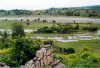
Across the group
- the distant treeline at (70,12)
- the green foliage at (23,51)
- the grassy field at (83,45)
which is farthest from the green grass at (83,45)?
the distant treeline at (70,12)

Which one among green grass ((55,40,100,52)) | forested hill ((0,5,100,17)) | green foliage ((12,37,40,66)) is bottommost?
forested hill ((0,5,100,17))

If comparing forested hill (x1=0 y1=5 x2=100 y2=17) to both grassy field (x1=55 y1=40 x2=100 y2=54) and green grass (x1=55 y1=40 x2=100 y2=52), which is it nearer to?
green grass (x1=55 y1=40 x2=100 y2=52)

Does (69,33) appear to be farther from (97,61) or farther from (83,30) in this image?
(97,61)

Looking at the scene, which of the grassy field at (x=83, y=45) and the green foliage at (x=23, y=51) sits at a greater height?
the green foliage at (x=23, y=51)

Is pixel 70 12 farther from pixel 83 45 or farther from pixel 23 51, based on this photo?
pixel 23 51

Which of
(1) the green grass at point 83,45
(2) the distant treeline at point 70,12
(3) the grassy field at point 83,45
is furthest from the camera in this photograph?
(2) the distant treeline at point 70,12

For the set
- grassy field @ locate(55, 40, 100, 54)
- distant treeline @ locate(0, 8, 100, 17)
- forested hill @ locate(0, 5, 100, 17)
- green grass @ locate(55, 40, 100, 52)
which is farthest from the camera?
forested hill @ locate(0, 5, 100, 17)

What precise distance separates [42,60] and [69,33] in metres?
26.1

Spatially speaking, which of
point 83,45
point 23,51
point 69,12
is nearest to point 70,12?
point 69,12

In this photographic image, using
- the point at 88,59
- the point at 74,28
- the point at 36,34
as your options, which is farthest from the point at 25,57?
the point at 74,28

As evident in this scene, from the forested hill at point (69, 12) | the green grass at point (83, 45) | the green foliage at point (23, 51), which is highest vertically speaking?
the green foliage at point (23, 51)

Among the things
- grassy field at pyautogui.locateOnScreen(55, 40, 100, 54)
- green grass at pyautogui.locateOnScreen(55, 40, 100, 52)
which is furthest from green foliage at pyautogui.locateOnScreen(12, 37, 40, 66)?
green grass at pyautogui.locateOnScreen(55, 40, 100, 52)

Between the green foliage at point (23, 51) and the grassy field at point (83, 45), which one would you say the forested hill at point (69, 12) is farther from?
the green foliage at point (23, 51)

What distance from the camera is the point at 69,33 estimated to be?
39.6m
